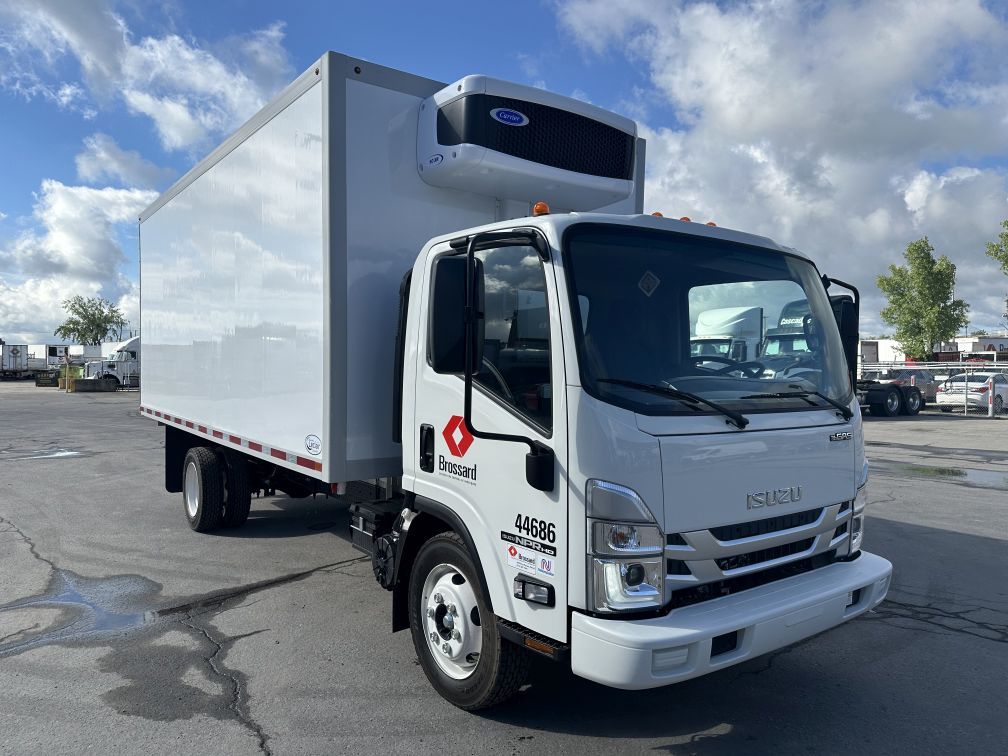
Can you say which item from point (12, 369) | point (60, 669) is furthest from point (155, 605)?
point (12, 369)

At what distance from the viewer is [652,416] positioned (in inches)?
122

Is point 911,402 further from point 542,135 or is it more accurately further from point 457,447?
point 457,447

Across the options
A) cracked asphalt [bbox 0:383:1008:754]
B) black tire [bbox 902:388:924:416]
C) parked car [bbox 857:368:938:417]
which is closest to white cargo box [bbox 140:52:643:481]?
cracked asphalt [bbox 0:383:1008:754]

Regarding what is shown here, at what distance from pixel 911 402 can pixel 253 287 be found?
2590 cm

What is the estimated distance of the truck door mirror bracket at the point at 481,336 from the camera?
3121mm

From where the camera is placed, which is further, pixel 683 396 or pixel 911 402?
pixel 911 402

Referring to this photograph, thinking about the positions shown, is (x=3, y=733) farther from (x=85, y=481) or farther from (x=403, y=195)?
(x=85, y=481)

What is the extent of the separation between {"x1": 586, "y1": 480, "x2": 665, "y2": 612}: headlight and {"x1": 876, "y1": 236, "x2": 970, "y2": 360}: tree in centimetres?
5175

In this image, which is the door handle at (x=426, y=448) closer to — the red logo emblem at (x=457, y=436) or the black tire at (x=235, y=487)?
the red logo emblem at (x=457, y=436)

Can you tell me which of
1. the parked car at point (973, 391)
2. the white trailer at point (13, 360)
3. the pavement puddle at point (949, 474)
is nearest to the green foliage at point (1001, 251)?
the parked car at point (973, 391)

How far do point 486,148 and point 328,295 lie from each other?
50.4 inches

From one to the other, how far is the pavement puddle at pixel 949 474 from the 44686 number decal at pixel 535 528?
10508mm

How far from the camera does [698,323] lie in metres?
3.85

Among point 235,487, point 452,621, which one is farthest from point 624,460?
point 235,487
